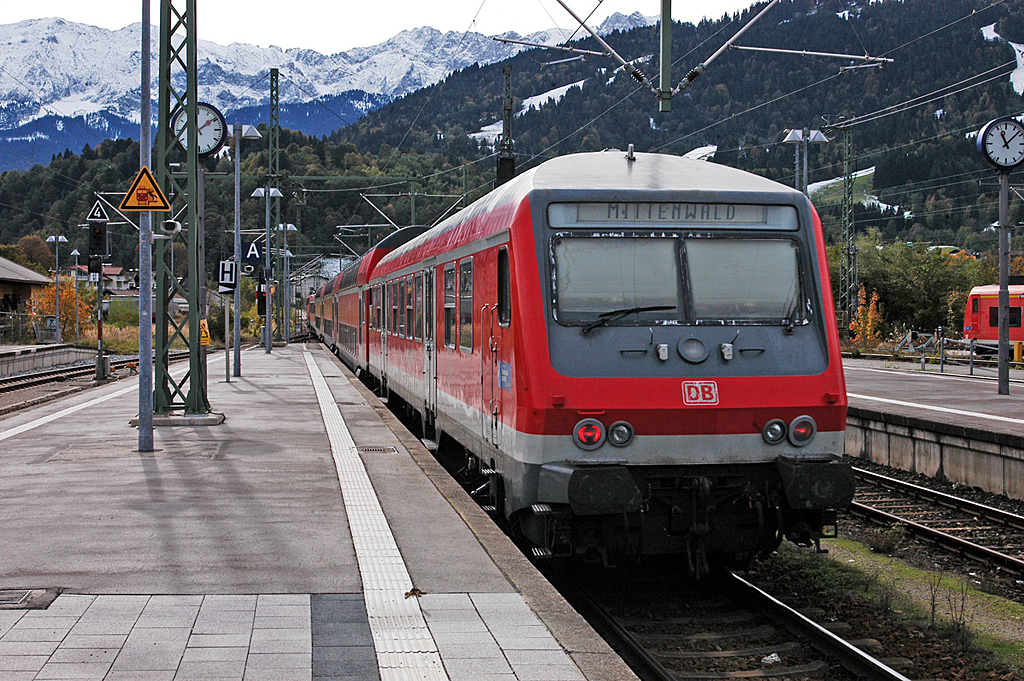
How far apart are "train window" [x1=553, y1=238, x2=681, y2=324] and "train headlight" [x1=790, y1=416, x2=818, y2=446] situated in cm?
108

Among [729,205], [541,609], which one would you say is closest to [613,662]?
[541,609]

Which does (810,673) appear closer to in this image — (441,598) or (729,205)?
(441,598)

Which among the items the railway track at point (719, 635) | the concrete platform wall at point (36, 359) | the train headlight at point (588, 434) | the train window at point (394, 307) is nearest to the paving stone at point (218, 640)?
the railway track at point (719, 635)

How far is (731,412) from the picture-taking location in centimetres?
707

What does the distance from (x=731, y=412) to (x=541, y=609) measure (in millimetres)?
2052

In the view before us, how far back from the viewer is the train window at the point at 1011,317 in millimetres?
35812

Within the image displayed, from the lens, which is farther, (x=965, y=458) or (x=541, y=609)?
(x=965, y=458)

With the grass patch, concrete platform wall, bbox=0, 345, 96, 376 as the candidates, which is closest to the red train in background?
the grass patch

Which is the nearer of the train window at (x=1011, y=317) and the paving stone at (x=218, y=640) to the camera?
the paving stone at (x=218, y=640)

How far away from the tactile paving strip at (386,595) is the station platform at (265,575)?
0.05ft

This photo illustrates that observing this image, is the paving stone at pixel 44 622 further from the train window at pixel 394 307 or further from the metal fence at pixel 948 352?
the metal fence at pixel 948 352

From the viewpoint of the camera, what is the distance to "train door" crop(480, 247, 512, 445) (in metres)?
7.70

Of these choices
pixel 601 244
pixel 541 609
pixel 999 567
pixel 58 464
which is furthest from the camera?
pixel 58 464

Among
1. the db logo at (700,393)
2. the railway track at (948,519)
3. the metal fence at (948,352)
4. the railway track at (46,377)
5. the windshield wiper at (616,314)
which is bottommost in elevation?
the railway track at (948,519)
